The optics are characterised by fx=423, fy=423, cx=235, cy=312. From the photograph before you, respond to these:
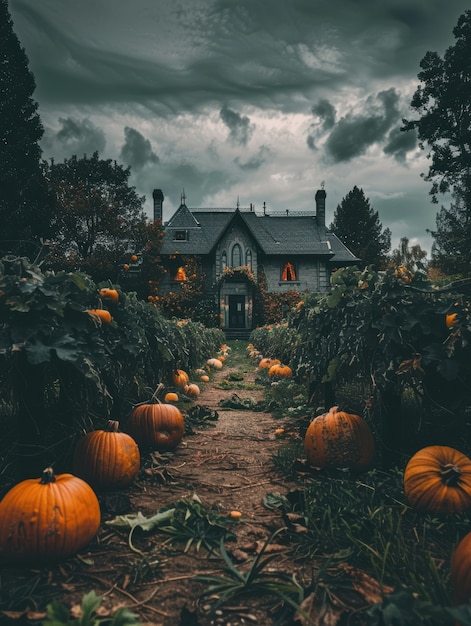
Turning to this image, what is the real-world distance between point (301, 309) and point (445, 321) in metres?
3.12

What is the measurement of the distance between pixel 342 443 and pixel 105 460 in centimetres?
Answer: 202

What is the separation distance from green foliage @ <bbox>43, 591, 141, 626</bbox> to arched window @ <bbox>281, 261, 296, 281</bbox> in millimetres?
30178

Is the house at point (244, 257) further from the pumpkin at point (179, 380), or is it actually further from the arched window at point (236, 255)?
the pumpkin at point (179, 380)

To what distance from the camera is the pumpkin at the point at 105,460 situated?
3389 mm

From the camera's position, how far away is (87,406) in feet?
11.3

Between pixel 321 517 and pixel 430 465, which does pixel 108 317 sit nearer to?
pixel 321 517

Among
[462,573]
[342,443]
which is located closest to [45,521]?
[462,573]

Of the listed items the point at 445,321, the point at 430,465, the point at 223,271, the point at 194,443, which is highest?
the point at 223,271

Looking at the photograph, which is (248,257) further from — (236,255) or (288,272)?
(288,272)

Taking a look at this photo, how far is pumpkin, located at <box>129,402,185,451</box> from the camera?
4.54m

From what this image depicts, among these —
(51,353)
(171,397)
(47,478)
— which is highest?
(51,353)

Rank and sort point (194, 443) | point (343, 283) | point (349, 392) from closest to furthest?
point (343, 283) < point (194, 443) < point (349, 392)

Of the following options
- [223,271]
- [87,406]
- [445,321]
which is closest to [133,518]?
[87,406]

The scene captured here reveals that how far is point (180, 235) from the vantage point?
32250mm
